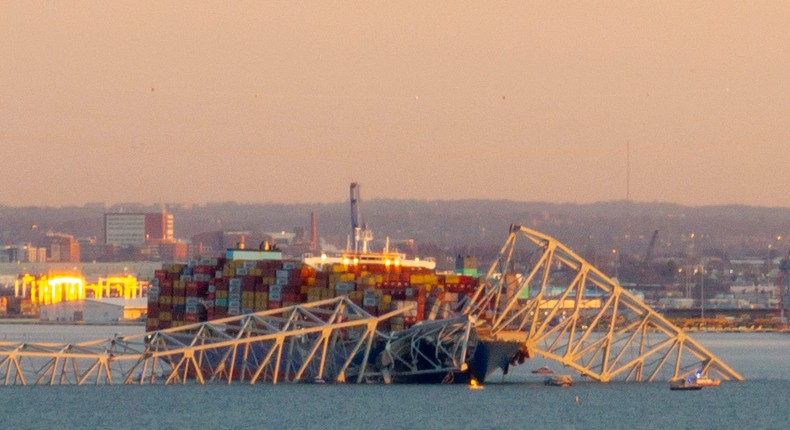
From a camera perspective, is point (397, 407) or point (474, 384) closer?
point (397, 407)

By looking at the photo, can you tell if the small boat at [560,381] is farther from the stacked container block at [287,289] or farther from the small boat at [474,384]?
the small boat at [474,384]

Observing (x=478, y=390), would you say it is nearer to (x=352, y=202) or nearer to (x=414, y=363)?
(x=414, y=363)

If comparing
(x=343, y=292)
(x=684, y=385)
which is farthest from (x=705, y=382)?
(x=343, y=292)

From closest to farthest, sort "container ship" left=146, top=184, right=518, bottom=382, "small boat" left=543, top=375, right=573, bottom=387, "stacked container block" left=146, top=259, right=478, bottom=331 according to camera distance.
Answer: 1. "container ship" left=146, top=184, right=518, bottom=382
2. "stacked container block" left=146, top=259, right=478, bottom=331
3. "small boat" left=543, top=375, right=573, bottom=387

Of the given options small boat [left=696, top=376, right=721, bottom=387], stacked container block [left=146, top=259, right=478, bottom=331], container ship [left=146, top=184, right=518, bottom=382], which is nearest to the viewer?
container ship [left=146, top=184, right=518, bottom=382]

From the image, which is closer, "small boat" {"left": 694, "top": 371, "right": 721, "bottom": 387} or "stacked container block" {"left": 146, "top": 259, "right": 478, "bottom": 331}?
"small boat" {"left": 694, "top": 371, "right": 721, "bottom": 387}

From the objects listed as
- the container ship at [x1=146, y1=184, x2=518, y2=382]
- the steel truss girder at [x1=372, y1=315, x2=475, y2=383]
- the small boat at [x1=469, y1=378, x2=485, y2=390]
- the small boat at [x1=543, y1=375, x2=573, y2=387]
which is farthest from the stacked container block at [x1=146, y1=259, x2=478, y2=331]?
the small boat at [x1=543, y1=375, x2=573, y2=387]

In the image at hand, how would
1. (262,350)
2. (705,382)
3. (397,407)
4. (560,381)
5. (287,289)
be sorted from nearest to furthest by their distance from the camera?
1. (397,407)
2. (705,382)
3. (560,381)
4. (262,350)
5. (287,289)

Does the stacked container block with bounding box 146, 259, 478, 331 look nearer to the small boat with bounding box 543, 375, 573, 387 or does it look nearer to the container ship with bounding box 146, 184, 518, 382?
the container ship with bounding box 146, 184, 518, 382

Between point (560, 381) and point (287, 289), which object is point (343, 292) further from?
point (560, 381)
